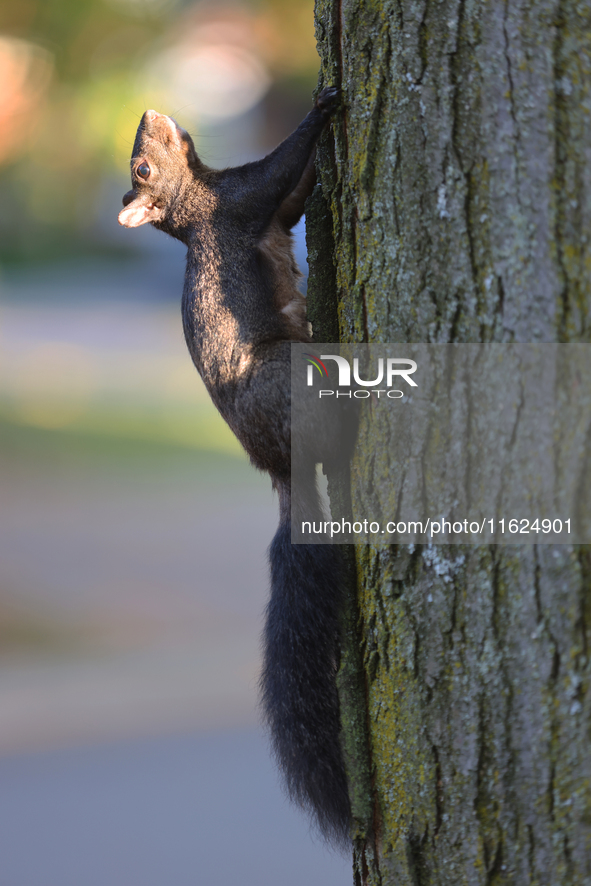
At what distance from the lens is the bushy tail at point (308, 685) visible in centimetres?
144

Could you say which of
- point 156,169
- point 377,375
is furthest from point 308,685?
point 156,169

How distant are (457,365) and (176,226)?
1158mm

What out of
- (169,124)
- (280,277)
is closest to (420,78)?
(280,277)

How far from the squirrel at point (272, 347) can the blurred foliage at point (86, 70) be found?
759cm

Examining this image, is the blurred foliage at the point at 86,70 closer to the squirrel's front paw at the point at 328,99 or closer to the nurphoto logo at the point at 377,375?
the squirrel's front paw at the point at 328,99

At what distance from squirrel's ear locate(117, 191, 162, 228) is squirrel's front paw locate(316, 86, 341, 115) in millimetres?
757

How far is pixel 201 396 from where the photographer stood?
10742mm

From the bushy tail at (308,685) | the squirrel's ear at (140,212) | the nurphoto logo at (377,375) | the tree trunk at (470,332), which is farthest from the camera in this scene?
the squirrel's ear at (140,212)

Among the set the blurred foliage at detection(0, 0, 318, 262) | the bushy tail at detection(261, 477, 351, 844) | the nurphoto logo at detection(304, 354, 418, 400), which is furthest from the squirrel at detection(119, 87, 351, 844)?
the blurred foliage at detection(0, 0, 318, 262)

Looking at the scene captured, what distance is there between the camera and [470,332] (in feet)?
3.90

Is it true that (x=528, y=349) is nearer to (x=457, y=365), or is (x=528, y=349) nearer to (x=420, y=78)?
(x=457, y=365)

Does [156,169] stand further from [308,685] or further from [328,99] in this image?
[308,685]

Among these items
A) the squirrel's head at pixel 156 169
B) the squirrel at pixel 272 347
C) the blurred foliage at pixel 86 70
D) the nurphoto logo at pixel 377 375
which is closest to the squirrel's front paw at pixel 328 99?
the squirrel at pixel 272 347

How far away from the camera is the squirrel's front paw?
4.75ft
